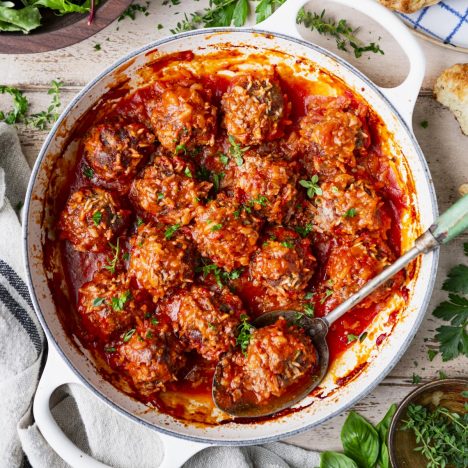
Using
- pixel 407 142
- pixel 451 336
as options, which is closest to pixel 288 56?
pixel 407 142

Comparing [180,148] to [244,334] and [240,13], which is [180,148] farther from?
[244,334]

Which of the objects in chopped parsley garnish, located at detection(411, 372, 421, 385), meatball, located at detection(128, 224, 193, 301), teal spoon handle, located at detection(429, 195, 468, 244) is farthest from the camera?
chopped parsley garnish, located at detection(411, 372, 421, 385)

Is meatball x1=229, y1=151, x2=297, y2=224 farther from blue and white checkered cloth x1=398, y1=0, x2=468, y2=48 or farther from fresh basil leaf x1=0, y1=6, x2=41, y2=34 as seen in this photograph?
fresh basil leaf x1=0, y1=6, x2=41, y2=34

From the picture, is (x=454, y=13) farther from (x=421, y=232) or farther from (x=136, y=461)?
(x=136, y=461)

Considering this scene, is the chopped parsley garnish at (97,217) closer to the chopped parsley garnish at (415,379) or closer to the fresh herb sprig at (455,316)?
the fresh herb sprig at (455,316)

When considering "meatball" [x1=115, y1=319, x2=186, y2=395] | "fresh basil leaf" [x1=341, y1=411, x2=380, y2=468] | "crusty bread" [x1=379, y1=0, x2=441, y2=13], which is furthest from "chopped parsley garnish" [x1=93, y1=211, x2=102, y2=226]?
"crusty bread" [x1=379, y1=0, x2=441, y2=13]
